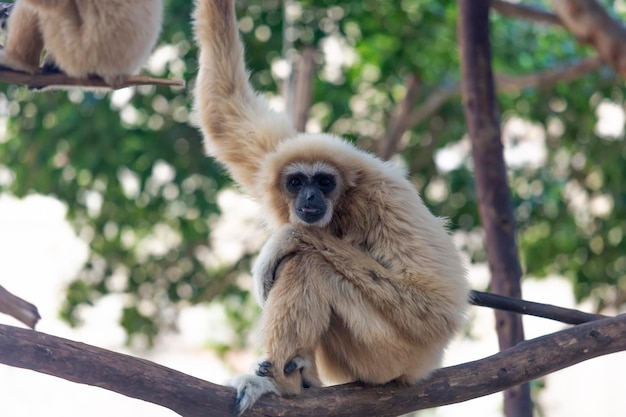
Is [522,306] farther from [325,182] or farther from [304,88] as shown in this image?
[304,88]

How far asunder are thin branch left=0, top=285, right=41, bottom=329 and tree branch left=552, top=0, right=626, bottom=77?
4.32 metres

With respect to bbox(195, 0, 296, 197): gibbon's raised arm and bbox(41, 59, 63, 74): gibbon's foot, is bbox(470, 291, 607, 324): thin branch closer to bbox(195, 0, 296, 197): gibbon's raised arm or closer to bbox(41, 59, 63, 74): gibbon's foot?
bbox(195, 0, 296, 197): gibbon's raised arm

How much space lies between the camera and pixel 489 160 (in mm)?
4992

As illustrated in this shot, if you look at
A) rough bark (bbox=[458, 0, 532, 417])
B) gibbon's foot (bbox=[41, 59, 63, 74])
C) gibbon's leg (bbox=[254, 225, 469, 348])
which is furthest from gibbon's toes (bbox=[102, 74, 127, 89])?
rough bark (bbox=[458, 0, 532, 417])

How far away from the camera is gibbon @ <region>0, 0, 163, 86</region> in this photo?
4305 millimetres

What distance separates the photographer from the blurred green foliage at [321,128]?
627cm

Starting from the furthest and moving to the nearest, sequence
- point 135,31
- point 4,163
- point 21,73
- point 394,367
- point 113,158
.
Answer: point 4,163, point 113,158, point 135,31, point 21,73, point 394,367

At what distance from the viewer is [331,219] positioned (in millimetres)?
3693

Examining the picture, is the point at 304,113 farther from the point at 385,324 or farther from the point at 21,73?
the point at 385,324

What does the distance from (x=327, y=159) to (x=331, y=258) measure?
607mm

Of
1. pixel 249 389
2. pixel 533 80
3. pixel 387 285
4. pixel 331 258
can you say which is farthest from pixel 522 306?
pixel 533 80

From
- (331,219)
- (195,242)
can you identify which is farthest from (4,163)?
(331,219)

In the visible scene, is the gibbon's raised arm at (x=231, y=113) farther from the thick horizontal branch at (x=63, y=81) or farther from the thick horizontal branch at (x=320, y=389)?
the thick horizontal branch at (x=320, y=389)

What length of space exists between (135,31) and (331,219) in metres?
1.79
